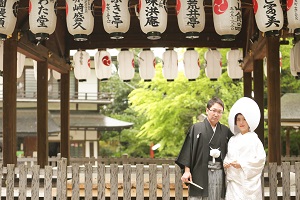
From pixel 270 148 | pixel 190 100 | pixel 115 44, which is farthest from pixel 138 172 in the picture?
pixel 190 100

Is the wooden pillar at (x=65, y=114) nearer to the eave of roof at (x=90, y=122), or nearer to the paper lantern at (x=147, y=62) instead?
the paper lantern at (x=147, y=62)

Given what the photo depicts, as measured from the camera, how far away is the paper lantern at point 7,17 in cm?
806

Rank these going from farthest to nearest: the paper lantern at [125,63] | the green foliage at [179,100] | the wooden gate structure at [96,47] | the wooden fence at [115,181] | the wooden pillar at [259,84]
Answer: the green foliage at [179,100] < the paper lantern at [125,63] < the wooden pillar at [259,84] < the wooden gate structure at [96,47] < the wooden fence at [115,181]

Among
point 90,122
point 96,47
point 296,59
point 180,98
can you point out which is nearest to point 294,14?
point 296,59

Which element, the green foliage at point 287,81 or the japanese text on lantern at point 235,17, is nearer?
the japanese text on lantern at point 235,17

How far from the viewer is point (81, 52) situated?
13.4 m

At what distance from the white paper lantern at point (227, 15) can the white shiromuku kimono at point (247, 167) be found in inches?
103

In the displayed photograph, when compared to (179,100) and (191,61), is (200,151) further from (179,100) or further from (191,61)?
(179,100)

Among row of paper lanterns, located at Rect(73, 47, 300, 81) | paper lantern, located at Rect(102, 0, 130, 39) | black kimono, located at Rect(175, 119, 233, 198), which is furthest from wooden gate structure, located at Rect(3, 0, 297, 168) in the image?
black kimono, located at Rect(175, 119, 233, 198)

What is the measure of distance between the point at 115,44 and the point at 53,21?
462 centimetres

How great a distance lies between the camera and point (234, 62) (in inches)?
529

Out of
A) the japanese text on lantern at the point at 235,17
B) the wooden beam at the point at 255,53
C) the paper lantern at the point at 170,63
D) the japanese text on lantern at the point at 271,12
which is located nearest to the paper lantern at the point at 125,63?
the paper lantern at the point at 170,63

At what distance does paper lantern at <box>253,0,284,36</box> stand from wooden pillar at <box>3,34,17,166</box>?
415 cm

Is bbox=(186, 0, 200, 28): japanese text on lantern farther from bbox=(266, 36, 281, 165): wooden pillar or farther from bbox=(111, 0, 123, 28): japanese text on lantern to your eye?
bbox=(266, 36, 281, 165): wooden pillar
